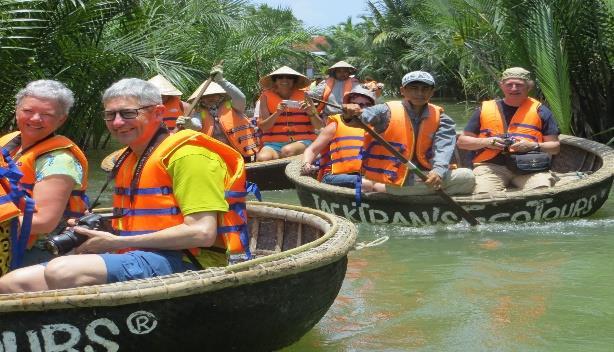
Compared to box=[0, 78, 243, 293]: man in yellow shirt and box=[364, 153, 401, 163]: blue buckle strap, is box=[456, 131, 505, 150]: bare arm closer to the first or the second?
box=[364, 153, 401, 163]: blue buckle strap

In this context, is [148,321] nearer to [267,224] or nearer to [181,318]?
[181,318]

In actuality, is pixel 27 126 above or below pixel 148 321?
above

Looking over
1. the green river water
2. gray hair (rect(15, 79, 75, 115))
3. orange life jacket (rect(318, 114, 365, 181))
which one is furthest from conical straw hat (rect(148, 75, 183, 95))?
gray hair (rect(15, 79, 75, 115))

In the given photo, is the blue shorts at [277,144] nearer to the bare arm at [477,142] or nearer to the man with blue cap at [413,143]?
the bare arm at [477,142]

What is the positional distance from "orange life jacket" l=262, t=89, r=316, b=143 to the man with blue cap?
11.4 feet

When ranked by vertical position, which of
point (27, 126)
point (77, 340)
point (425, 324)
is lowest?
point (425, 324)

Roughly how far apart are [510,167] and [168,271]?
495 cm

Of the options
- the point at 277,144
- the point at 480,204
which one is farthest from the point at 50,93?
the point at 277,144

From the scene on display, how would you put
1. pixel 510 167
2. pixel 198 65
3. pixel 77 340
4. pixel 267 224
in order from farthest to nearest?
pixel 198 65 → pixel 510 167 → pixel 267 224 → pixel 77 340

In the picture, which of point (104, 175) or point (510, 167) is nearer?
point (510, 167)

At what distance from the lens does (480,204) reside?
25.4 ft

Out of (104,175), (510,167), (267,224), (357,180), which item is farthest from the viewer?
(104,175)

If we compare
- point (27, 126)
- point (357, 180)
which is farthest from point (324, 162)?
point (27, 126)

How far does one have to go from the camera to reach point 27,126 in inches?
174
